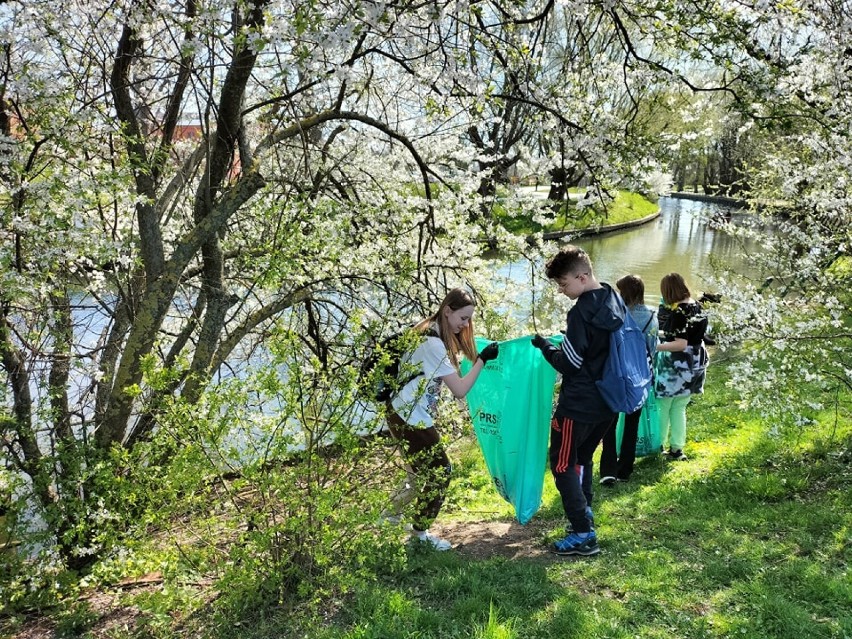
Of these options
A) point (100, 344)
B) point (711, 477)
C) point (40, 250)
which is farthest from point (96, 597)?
point (711, 477)

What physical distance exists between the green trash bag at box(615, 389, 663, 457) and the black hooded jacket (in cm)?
189

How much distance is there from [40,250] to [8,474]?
1359 mm

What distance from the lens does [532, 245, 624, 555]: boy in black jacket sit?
388 cm

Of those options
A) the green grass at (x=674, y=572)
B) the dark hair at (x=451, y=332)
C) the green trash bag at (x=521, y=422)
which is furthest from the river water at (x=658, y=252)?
the dark hair at (x=451, y=332)

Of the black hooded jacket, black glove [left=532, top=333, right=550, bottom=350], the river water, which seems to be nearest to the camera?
the black hooded jacket

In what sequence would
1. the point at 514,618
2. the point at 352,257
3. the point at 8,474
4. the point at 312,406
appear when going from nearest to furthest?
the point at 514,618 < the point at 312,406 < the point at 8,474 < the point at 352,257

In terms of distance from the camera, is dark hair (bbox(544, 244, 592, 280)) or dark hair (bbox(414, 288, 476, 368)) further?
dark hair (bbox(414, 288, 476, 368))

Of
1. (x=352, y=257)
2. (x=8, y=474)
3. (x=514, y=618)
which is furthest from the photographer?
(x=352, y=257)

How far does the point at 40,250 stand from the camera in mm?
4074

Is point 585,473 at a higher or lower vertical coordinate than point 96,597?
higher

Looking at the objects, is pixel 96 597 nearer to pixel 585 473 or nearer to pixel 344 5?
pixel 585 473

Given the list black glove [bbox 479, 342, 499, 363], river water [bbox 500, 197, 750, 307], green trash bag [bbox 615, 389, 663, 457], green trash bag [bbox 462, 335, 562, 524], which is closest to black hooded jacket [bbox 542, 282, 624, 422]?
black glove [bbox 479, 342, 499, 363]

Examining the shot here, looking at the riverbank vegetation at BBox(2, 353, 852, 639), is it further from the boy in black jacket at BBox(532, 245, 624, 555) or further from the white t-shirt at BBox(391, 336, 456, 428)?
the white t-shirt at BBox(391, 336, 456, 428)

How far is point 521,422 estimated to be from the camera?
177 inches
